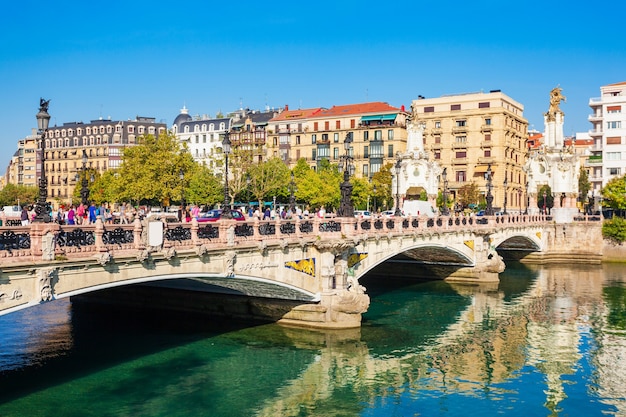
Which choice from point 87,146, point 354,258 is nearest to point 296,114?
point 87,146

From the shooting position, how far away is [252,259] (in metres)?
28.7

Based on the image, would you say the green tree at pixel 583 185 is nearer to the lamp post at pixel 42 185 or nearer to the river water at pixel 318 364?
the river water at pixel 318 364

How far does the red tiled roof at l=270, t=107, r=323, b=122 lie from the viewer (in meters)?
117

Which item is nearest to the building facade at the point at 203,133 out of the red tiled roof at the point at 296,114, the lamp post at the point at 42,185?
the red tiled roof at the point at 296,114

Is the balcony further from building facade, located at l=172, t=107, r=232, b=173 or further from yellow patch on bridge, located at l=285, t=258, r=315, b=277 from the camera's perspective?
yellow patch on bridge, located at l=285, t=258, r=315, b=277

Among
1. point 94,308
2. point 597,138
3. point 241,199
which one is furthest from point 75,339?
point 597,138

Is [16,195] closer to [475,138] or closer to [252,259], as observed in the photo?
[475,138]

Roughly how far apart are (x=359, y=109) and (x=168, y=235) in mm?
89511

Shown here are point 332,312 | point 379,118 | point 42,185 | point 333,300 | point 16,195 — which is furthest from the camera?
point 16,195

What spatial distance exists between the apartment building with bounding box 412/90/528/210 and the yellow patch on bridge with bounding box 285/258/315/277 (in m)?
74.8

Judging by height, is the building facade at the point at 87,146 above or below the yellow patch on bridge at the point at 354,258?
above

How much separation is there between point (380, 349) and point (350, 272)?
506 cm

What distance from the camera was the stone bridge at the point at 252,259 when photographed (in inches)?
771

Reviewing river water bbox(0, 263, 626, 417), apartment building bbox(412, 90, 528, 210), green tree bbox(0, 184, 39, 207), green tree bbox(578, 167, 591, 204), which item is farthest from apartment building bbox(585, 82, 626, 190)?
green tree bbox(0, 184, 39, 207)
